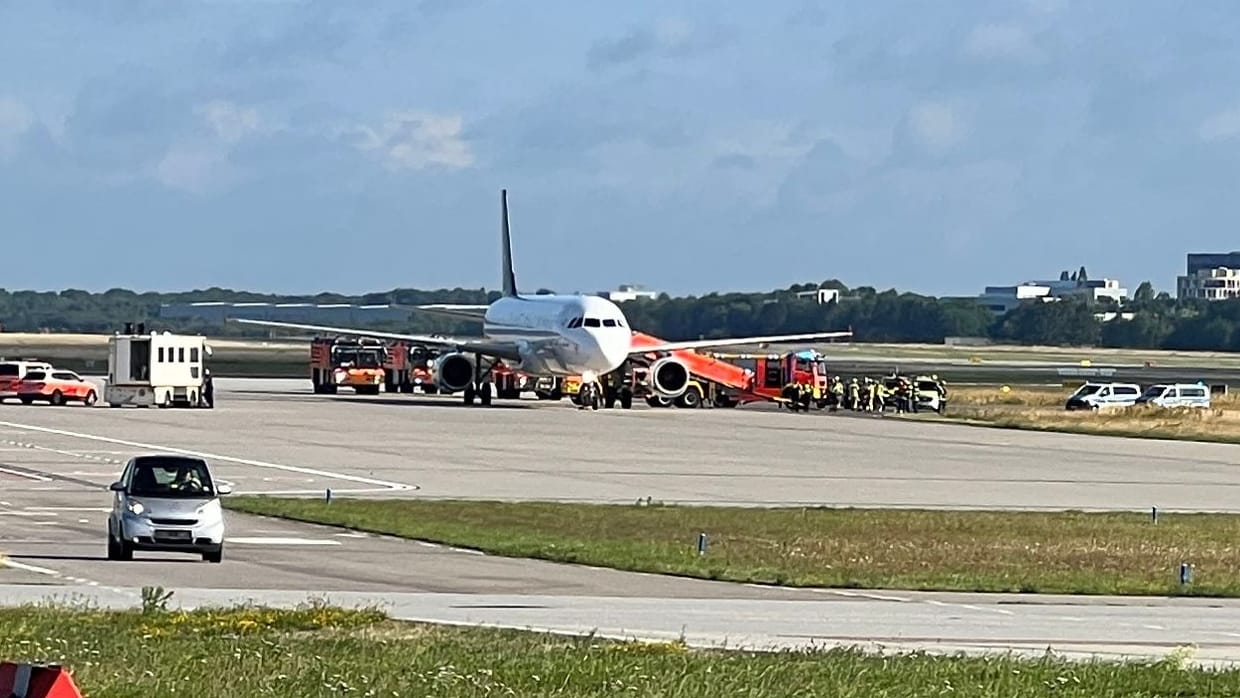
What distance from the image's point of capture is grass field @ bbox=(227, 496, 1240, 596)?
1172 inches

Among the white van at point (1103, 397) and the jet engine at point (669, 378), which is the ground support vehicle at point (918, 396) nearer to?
the white van at point (1103, 397)

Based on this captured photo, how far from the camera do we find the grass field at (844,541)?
97.7ft

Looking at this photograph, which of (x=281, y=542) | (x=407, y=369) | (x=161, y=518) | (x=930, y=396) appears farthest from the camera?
(x=407, y=369)

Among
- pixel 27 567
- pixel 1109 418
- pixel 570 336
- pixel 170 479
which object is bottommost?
pixel 27 567

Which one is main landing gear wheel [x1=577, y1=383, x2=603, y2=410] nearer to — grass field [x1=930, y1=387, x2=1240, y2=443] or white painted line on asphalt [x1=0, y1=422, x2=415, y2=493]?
grass field [x1=930, y1=387, x2=1240, y2=443]

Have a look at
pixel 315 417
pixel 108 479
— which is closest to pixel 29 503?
pixel 108 479

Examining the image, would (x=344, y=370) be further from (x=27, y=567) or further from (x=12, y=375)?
(x=27, y=567)

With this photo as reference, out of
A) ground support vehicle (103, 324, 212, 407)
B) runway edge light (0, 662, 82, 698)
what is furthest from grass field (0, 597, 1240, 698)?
ground support vehicle (103, 324, 212, 407)

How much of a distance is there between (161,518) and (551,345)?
56.5 metres

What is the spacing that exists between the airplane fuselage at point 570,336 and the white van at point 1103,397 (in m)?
22.4

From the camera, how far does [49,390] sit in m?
86.8

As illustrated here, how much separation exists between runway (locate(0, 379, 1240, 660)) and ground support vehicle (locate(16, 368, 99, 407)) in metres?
5.76

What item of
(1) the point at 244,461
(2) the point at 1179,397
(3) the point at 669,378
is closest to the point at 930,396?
(2) the point at 1179,397

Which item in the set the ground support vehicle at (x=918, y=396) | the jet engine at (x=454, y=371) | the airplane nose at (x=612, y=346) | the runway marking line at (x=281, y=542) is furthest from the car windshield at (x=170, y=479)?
the ground support vehicle at (x=918, y=396)
